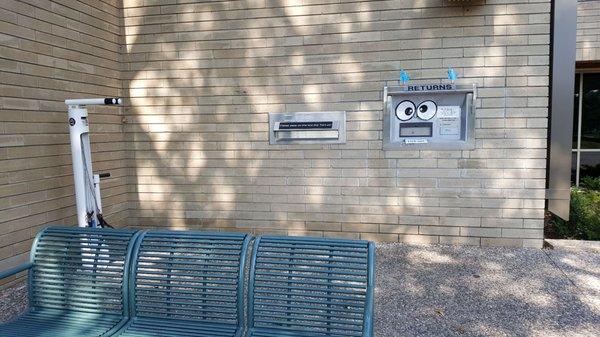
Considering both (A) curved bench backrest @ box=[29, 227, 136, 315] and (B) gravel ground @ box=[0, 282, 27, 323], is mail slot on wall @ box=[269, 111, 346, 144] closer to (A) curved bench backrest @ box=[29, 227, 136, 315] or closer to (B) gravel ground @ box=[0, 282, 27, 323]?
(A) curved bench backrest @ box=[29, 227, 136, 315]

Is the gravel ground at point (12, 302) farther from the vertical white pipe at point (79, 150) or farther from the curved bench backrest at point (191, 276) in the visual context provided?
the curved bench backrest at point (191, 276)

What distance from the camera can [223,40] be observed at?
5656 mm

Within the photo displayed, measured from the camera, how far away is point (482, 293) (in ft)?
13.0

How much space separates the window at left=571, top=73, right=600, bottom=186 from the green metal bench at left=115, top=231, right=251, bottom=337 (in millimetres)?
9743

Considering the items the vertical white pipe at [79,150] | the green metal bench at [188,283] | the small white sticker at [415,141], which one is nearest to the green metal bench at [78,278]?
the green metal bench at [188,283]

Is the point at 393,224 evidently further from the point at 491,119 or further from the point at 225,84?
the point at 225,84

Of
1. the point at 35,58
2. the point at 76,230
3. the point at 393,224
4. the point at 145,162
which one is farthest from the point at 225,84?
the point at 76,230

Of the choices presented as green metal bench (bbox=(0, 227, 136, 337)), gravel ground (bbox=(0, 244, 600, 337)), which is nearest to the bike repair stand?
gravel ground (bbox=(0, 244, 600, 337))

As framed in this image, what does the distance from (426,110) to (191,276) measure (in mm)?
3597

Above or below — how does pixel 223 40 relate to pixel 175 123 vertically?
above

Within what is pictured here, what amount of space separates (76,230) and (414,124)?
3789mm

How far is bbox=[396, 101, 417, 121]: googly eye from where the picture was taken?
535 cm

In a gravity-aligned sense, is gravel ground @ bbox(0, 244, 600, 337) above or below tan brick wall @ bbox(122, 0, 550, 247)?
below

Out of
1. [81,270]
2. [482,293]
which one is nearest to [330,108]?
[482,293]
